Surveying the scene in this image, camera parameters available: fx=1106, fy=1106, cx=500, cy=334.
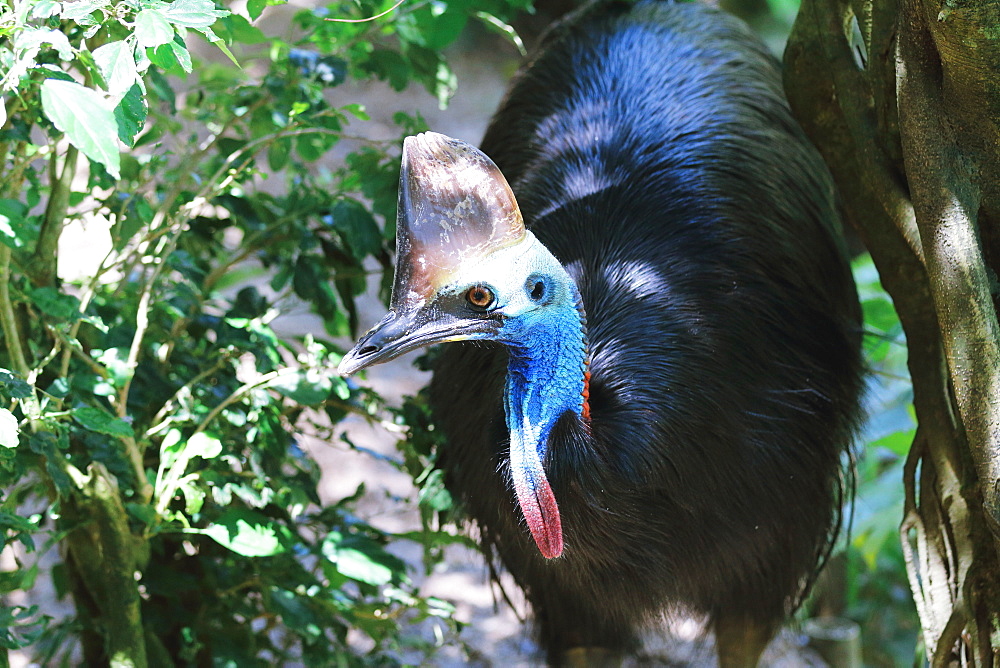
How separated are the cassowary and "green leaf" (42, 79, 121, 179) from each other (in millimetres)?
423

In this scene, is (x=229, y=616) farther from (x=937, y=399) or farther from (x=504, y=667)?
(x=937, y=399)

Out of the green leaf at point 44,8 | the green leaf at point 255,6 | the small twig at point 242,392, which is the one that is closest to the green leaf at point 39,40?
the green leaf at point 44,8

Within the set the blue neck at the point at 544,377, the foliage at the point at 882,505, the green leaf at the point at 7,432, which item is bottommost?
the foliage at the point at 882,505

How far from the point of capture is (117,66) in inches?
45.1

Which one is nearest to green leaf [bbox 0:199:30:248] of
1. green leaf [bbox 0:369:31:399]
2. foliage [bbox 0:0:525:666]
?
foliage [bbox 0:0:525:666]

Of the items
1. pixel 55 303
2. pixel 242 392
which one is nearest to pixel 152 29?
pixel 55 303

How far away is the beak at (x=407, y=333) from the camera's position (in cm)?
137

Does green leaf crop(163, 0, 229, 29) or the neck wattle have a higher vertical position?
green leaf crop(163, 0, 229, 29)

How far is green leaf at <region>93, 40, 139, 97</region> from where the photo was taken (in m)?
1.14

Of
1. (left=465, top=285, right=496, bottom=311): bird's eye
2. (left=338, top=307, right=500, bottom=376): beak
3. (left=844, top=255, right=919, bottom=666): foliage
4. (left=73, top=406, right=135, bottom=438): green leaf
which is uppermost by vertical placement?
(left=465, top=285, right=496, bottom=311): bird's eye

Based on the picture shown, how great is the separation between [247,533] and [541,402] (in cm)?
57

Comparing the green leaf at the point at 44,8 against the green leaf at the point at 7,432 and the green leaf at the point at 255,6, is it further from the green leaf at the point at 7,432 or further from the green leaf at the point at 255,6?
the green leaf at the point at 7,432

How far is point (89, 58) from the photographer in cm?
130

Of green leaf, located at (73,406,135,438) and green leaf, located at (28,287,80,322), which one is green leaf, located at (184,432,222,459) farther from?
green leaf, located at (28,287,80,322)
